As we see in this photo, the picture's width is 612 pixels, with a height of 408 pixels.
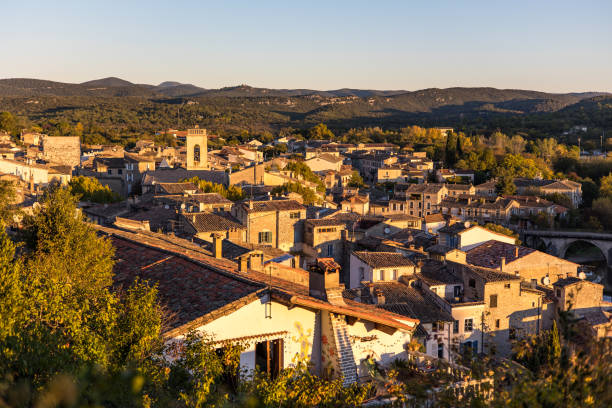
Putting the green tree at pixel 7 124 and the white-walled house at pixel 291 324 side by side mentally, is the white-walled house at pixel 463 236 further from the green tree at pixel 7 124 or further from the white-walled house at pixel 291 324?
the green tree at pixel 7 124

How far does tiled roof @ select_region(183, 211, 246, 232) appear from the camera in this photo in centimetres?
2573

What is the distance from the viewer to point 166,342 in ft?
23.1

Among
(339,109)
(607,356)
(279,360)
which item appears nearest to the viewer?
(607,356)

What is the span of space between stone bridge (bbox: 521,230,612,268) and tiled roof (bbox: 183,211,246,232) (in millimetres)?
31145

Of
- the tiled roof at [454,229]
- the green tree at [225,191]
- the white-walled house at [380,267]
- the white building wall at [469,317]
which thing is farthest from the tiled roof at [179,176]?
the white building wall at [469,317]

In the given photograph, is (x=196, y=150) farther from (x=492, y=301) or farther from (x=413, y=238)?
(x=492, y=301)

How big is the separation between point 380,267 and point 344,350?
14.6 m

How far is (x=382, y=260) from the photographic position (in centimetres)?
2298

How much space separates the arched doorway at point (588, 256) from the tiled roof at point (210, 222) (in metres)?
31.0

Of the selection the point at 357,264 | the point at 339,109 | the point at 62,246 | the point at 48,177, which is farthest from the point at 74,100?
the point at 62,246

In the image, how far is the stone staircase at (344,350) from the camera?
25.6 ft

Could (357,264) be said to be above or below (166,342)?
below

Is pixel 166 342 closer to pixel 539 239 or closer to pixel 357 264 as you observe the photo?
pixel 357 264

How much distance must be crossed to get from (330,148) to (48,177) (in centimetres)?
5152
